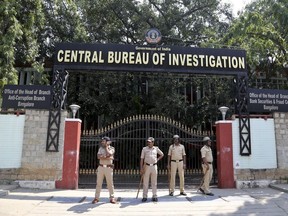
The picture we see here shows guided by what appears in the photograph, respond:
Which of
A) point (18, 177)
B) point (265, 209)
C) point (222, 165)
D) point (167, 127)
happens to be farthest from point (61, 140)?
point (265, 209)

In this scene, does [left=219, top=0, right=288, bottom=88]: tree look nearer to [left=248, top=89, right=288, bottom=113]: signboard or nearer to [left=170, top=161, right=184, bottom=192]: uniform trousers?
[left=248, top=89, right=288, bottom=113]: signboard

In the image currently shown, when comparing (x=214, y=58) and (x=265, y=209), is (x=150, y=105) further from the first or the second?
(x=265, y=209)

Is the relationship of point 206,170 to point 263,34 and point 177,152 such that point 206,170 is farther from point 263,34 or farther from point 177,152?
point 263,34

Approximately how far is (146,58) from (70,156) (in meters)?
4.31

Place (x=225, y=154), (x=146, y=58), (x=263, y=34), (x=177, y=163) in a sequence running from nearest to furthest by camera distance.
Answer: (x=177, y=163)
(x=225, y=154)
(x=146, y=58)
(x=263, y=34)

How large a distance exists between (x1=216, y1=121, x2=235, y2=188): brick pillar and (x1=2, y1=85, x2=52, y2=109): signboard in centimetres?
598

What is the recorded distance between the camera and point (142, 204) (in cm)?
746

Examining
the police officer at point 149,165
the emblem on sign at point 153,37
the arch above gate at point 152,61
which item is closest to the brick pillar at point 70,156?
the arch above gate at point 152,61

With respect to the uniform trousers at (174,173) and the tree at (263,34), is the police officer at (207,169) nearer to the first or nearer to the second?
the uniform trousers at (174,173)

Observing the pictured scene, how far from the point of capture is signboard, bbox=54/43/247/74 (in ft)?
36.3

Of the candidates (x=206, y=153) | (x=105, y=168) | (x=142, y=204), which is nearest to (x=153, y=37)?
(x=206, y=153)

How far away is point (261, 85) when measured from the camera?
20016 millimetres

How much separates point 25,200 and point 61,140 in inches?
110

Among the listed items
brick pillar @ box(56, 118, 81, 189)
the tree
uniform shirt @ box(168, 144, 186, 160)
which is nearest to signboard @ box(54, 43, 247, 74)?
brick pillar @ box(56, 118, 81, 189)
